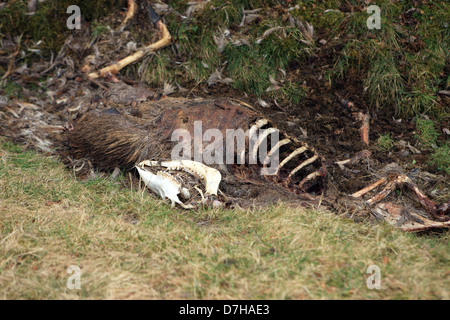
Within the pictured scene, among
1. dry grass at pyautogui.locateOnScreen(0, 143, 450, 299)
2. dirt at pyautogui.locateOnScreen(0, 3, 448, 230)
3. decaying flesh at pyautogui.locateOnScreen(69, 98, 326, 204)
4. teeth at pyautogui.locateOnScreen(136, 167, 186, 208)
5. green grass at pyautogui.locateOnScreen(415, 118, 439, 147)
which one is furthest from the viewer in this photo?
green grass at pyautogui.locateOnScreen(415, 118, 439, 147)

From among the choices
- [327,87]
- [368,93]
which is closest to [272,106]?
[327,87]

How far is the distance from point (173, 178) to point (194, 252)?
98 cm

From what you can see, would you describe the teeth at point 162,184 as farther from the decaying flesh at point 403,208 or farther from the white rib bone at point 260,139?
the decaying flesh at point 403,208

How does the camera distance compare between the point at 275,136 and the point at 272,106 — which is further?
the point at 272,106

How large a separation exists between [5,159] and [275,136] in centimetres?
261

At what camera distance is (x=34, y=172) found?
4285mm

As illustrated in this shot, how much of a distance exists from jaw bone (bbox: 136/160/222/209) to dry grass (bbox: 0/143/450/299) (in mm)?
110

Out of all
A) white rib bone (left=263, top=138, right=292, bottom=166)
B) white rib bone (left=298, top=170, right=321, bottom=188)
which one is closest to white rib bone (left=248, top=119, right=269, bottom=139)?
white rib bone (left=263, top=138, right=292, bottom=166)

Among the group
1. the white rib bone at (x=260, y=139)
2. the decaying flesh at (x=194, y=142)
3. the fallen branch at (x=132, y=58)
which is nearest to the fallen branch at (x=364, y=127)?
the decaying flesh at (x=194, y=142)

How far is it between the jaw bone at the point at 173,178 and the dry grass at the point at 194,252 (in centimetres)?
11

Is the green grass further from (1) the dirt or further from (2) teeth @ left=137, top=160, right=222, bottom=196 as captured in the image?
(2) teeth @ left=137, top=160, right=222, bottom=196

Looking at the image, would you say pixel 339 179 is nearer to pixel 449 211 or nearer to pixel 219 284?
pixel 449 211

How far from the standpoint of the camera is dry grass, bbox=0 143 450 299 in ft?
8.88

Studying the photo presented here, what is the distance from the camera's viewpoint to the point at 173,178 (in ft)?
12.8
